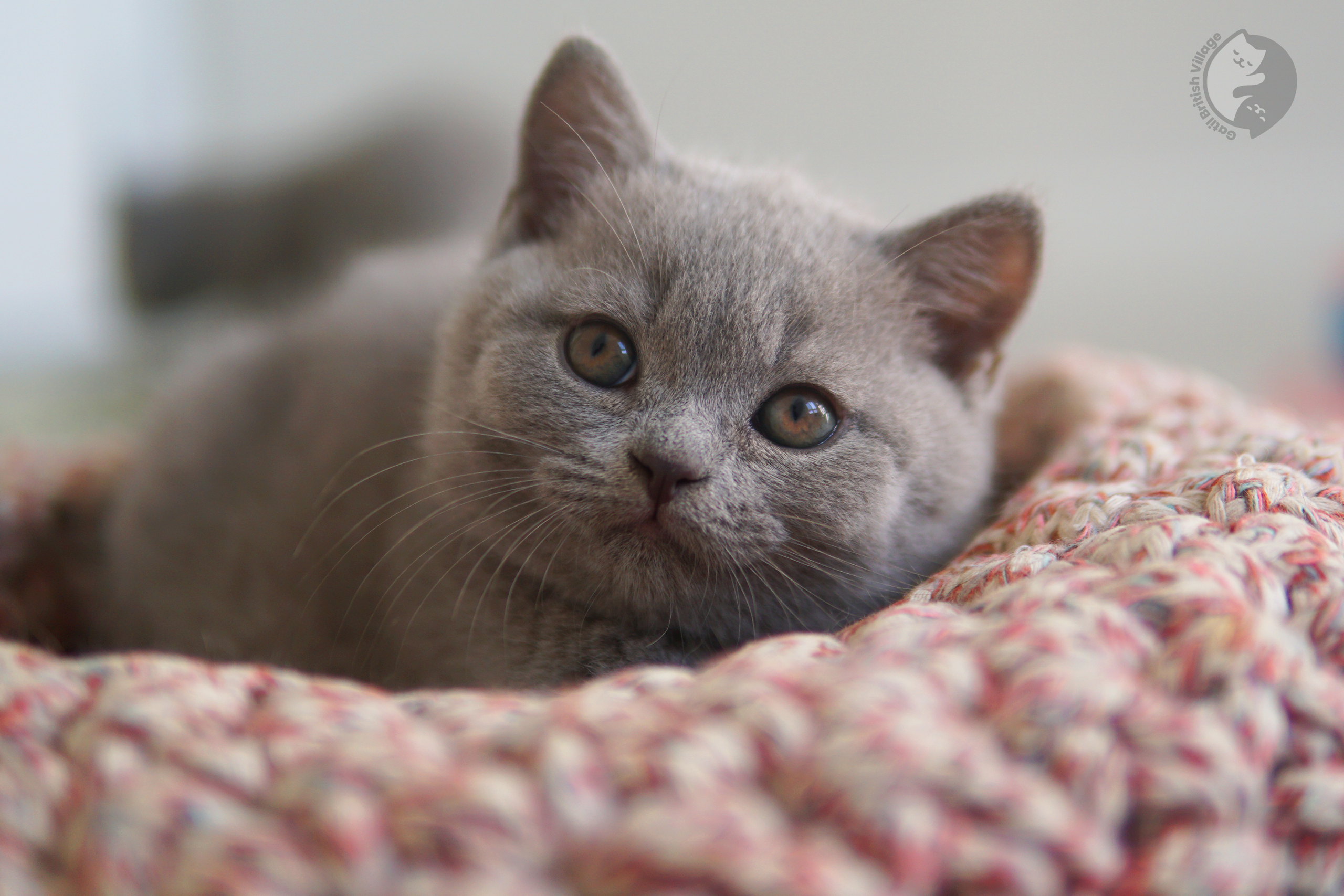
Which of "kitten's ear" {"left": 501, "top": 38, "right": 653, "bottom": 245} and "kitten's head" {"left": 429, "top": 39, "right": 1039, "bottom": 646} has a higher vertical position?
"kitten's ear" {"left": 501, "top": 38, "right": 653, "bottom": 245}

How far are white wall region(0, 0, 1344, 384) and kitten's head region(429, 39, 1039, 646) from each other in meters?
1.18

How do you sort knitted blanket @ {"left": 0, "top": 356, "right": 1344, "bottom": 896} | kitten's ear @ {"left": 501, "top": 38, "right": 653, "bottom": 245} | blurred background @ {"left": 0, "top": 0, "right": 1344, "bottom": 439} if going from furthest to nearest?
blurred background @ {"left": 0, "top": 0, "right": 1344, "bottom": 439} < kitten's ear @ {"left": 501, "top": 38, "right": 653, "bottom": 245} < knitted blanket @ {"left": 0, "top": 356, "right": 1344, "bottom": 896}

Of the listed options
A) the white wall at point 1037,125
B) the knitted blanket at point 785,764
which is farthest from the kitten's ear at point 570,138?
the white wall at point 1037,125

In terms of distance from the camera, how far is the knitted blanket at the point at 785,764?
46cm

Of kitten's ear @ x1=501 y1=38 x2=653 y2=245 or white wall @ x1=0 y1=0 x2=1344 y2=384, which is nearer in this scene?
kitten's ear @ x1=501 y1=38 x2=653 y2=245

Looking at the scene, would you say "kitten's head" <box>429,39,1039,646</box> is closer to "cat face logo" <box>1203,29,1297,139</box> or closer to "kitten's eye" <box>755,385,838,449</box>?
"kitten's eye" <box>755,385,838,449</box>

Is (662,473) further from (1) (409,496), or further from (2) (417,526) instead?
(1) (409,496)

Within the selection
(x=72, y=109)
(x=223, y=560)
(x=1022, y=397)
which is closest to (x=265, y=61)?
(x=72, y=109)

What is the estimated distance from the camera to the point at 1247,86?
131 centimetres

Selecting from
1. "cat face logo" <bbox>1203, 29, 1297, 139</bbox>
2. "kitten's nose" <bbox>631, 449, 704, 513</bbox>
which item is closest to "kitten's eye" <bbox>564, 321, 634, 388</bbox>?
"kitten's nose" <bbox>631, 449, 704, 513</bbox>

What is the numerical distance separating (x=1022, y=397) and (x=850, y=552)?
67 cm

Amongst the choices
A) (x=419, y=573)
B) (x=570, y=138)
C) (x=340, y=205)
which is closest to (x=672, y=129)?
(x=340, y=205)

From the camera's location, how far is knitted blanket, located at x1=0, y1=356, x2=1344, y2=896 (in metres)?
0.46

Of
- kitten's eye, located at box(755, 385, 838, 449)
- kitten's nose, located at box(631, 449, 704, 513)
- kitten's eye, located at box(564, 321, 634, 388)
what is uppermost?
kitten's eye, located at box(564, 321, 634, 388)
